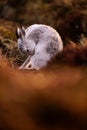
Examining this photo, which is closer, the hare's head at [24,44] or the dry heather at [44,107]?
the dry heather at [44,107]

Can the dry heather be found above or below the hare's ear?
below

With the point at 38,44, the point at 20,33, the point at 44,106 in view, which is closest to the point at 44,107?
the point at 44,106

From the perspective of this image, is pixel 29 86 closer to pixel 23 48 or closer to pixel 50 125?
pixel 50 125

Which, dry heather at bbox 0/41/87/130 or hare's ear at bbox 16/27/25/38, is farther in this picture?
hare's ear at bbox 16/27/25/38

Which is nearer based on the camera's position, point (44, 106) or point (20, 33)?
point (44, 106)

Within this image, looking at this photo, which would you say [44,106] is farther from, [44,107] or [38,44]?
[38,44]

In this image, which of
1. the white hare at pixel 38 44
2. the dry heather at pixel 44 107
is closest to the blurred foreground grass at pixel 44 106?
the dry heather at pixel 44 107

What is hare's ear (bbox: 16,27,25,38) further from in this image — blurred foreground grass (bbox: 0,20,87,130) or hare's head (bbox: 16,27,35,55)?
blurred foreground grass (bbox: 0,20,87,130)

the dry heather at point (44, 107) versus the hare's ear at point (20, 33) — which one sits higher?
the hare's ear at point (20, 33)

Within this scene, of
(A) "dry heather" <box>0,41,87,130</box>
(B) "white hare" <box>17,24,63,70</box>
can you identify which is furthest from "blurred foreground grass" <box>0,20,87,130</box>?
(B) "white hare" <box>17,24,63,70</box>

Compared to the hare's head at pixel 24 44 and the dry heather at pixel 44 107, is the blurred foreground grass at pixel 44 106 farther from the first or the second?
the hare's head at pixel 24 44
